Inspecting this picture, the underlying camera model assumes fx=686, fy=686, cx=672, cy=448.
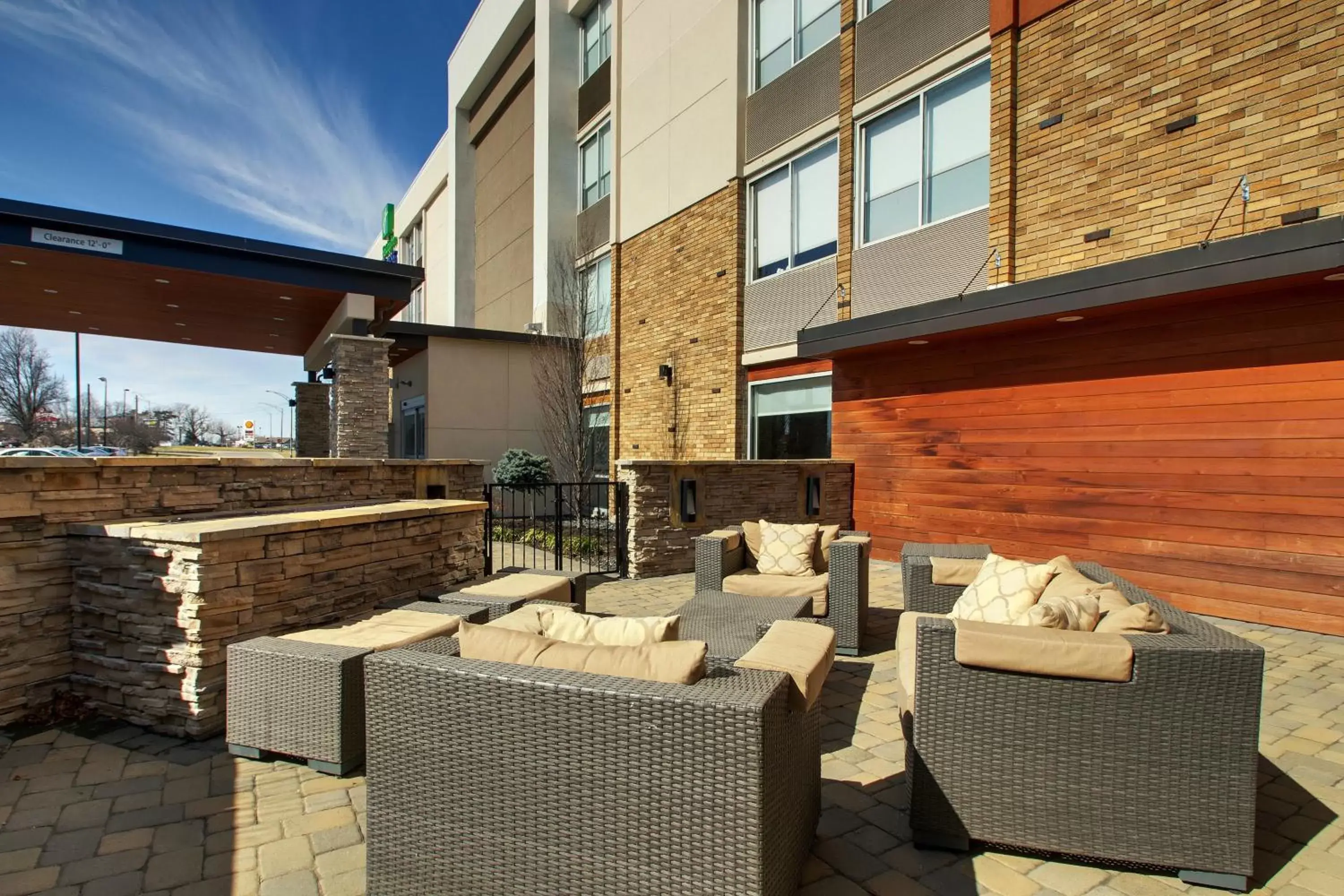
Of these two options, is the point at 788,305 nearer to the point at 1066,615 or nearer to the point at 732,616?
the point at 732,616

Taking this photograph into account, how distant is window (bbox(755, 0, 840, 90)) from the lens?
10.1 meters

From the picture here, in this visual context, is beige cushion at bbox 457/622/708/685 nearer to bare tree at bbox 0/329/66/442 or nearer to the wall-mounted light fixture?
the wall-mounted light fixture

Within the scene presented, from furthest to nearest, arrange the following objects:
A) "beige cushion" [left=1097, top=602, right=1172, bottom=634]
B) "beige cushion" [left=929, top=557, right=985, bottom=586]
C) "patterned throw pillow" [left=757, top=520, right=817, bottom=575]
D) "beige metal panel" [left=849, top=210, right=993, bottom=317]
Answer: "beige metal panel" [left=849, top=210, right=993, bottom=317] → "patterned throw pillow" [left=757, top=520, right=817, bottom=575] → "beige cushion" [left=929, top=557, right=985, bottom=586] → "beige cushion" [left=1097, top=602, right=1172, bottom=634]

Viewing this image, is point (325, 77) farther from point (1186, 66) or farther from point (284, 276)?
point (1186, 66)

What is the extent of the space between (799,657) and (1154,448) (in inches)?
220

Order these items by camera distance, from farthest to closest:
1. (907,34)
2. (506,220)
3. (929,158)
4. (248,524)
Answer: (506,220) → (907,34) → (929,158) → (248,524)

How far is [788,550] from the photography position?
5895 mm

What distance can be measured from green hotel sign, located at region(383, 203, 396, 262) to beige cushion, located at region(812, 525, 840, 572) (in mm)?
28953

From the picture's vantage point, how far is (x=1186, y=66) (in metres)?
6.23

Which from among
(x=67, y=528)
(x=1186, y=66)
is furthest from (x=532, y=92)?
(x=67, y=528)

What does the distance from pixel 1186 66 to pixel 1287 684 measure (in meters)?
5.37

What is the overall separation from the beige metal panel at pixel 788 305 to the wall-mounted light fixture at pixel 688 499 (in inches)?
120

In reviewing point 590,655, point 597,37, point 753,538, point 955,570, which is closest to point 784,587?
point 753,538

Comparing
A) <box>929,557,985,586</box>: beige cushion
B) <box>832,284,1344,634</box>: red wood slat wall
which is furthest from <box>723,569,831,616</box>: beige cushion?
<box>832,284,1344,634</box>: red wood slat wall
